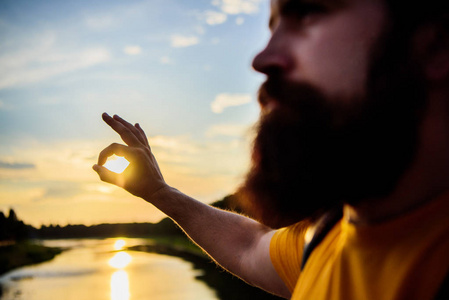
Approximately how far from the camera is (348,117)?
1531mm

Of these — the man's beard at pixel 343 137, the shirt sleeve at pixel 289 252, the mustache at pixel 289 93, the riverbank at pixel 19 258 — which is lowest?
the riverbank at pixel 19 258

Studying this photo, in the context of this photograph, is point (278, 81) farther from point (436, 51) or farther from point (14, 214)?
point (14, 214)

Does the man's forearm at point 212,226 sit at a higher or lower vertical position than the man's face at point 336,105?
lower

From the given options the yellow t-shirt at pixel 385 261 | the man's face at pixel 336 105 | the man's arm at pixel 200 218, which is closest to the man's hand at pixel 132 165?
the man's arm at pixel 200 218

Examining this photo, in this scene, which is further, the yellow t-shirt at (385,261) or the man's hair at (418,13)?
the man's hair at (418,13)

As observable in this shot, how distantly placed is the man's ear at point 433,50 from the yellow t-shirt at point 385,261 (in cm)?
44

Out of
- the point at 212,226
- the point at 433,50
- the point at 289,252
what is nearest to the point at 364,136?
the point at 433,50

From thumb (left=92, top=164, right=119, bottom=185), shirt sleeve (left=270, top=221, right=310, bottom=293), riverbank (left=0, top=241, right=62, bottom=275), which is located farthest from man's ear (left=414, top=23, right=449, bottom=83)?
riverbank (left=0, top=241, right=62, bottom=275)

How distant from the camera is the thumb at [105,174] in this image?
2.37 m

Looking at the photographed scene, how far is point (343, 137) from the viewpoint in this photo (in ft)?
5.04

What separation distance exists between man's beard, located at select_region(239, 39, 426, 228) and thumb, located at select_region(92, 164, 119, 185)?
1.07 meters

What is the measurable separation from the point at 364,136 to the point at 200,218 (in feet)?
4.39

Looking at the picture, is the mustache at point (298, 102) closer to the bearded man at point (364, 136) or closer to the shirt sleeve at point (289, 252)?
the bearded man at point (364, 136)

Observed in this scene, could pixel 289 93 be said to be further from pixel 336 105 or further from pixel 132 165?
pixel 132 165
